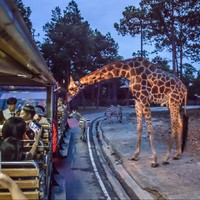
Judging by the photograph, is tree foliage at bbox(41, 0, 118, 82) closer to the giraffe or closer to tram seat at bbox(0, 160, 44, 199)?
the giraffe

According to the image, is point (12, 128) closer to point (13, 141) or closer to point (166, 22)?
point (13, 141)

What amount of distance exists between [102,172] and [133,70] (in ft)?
8.98

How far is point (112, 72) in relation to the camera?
1017cm

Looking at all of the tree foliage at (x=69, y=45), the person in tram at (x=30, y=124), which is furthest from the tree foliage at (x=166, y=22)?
the person in tram at (x=30, y=124)

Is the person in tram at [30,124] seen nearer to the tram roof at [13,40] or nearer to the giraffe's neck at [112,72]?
the tram roof at [13,40]

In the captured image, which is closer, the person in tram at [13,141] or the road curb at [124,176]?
the person in tram at [13,141]

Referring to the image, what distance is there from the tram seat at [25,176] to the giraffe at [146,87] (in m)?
5.91

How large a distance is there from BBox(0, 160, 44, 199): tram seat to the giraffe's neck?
248 inches

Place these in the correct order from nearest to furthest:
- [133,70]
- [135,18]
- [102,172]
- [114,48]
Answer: [102,172], [133,70], [135,18], [114,48]

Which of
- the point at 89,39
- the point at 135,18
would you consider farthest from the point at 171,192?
the point at 89,39

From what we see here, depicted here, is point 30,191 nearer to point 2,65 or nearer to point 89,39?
point 2,65

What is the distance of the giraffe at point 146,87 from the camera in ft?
32.0

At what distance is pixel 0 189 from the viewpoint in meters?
3.91

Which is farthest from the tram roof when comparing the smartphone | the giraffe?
the giraffe
